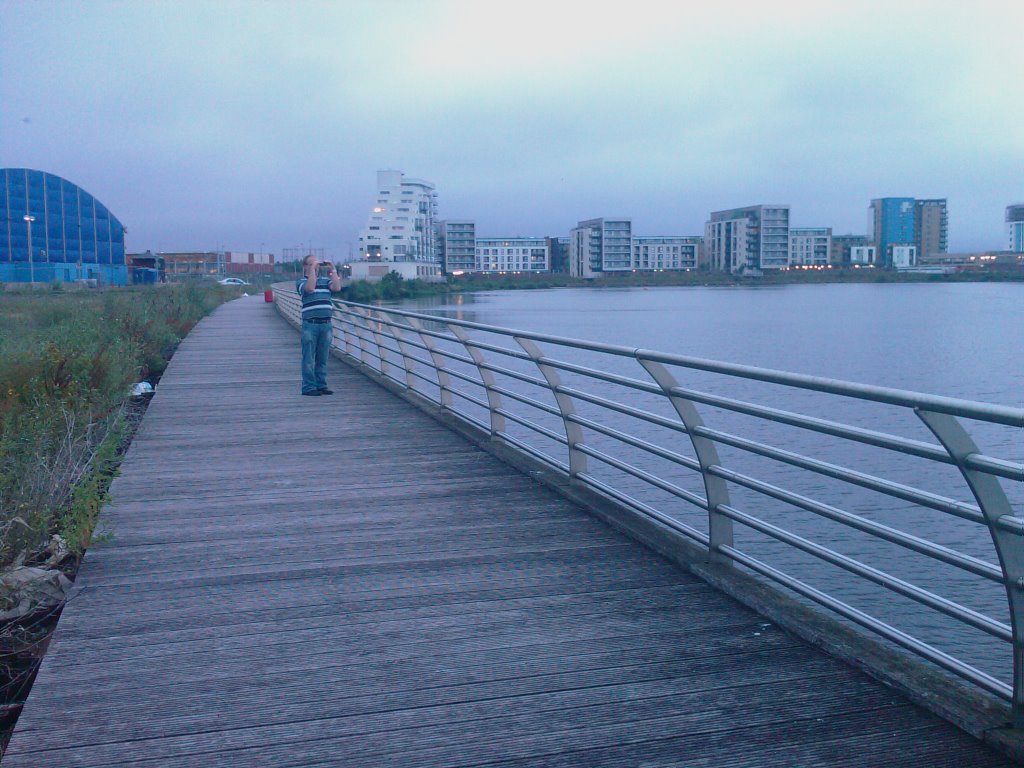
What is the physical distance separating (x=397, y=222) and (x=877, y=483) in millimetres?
101371

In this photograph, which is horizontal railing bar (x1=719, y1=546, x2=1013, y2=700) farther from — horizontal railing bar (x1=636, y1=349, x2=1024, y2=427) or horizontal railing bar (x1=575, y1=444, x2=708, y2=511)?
horizontal railing bar (x1=636, y1=349, x2=1024, y2=427)

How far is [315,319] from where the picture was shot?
1116cm

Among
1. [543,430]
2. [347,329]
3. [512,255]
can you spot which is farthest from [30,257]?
[512,255]

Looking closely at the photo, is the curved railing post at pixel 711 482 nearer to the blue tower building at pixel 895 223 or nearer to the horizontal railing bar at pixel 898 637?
the horizontal railing bar at pixel 898 637

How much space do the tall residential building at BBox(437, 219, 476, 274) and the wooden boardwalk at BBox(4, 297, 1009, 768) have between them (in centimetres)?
12539

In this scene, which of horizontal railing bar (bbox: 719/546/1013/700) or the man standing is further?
the man standing

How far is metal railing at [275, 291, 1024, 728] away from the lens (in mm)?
2895

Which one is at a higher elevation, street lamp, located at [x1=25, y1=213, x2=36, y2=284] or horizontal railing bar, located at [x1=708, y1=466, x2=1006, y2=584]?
street lamp, located at [x1=25, y1=213, x2=36, y2=284]

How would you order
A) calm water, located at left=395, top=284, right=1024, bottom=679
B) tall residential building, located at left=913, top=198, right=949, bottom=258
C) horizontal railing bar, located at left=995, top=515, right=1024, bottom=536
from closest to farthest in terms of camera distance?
horizontal railing bar, located at left=995, top=515, right=1024, bottom=536 < calm water, located at left=395, top=284, right=1024, bottom=679 < tall residential building, located at left=913, top=198, right=949, bottom=258

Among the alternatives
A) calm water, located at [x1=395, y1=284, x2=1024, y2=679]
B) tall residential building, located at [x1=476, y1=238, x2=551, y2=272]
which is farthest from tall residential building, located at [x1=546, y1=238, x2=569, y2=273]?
calm water, located at [x1=395, y1=284, x2=1024, y2=679]

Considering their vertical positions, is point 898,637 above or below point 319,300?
below

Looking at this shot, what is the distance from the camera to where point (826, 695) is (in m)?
3.21

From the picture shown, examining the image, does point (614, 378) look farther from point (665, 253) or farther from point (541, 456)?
point (665, 253)

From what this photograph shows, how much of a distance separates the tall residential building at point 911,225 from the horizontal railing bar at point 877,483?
121m
